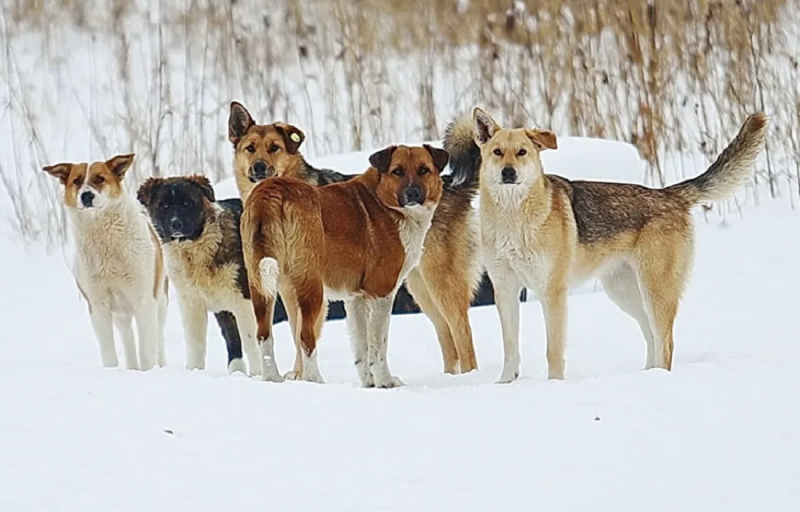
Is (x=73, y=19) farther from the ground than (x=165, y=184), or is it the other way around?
(x=73, y=19)

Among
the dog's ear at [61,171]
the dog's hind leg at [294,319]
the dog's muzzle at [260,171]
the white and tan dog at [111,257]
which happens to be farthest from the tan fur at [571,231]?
the dog's ear at [61,171]

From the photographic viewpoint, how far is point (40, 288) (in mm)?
11180

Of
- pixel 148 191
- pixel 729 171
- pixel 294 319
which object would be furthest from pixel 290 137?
pixel 729 171

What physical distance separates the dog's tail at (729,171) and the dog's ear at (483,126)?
1.13 metres

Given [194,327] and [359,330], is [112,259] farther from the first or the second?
[359,330]

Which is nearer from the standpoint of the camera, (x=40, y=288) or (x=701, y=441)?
(x=701, y=441)

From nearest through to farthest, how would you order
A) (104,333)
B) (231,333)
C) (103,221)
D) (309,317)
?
(309,317)
(104,333)
(103,221)
(231,333)

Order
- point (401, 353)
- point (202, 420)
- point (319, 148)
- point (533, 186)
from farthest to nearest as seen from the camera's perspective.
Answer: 1. point (319, 148)
2. point (401, 353)
3. point (533, 186)
4. point (202, 420)

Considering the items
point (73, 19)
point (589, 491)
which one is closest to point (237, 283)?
point (589, 491)

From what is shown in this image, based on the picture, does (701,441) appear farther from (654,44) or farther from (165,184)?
(654,44)

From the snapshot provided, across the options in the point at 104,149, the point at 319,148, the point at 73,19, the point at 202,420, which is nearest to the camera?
the point at 202,420

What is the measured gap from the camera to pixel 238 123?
716cm

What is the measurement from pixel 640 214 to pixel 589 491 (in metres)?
3.16

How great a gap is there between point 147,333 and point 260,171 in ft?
3.82
